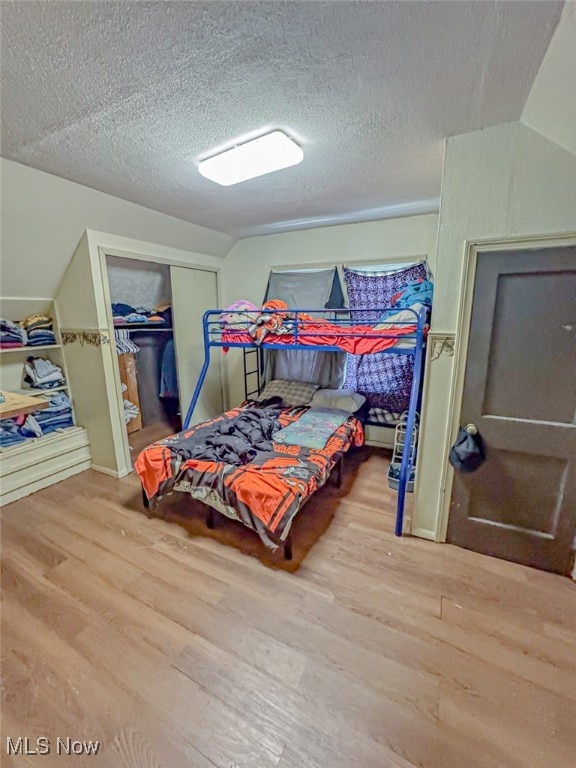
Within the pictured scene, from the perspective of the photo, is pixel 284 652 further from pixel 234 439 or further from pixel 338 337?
pixel 338 337

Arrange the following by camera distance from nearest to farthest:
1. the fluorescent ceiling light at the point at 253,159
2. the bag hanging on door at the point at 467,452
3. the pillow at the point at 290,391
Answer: the fluorescent ceiling light at the point at 253,159 < the bag hanging on door at the point at 467,452 < the pillow at the point at 290,391

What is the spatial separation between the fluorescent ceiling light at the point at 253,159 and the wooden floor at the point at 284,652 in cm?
231

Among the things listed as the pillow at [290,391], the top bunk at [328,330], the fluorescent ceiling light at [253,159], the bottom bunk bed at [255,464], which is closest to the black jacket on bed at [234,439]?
the bottom bunk bed at [255,464]

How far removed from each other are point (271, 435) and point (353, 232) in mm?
2247

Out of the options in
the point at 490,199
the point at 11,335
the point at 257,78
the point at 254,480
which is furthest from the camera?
the point at 11,335

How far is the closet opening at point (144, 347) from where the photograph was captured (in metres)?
3.47

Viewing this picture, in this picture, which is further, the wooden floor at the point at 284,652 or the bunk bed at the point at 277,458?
the bunk bed at the point at 277,458

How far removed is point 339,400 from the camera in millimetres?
3229

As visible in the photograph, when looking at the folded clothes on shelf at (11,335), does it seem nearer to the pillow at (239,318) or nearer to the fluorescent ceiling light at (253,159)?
the pillow at (239,318)

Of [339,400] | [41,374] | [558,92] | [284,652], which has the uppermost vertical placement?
[558,92]

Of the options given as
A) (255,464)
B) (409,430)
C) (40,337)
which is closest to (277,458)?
(255,464)

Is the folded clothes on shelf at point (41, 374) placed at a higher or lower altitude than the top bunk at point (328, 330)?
lower

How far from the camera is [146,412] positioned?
4.27 metres

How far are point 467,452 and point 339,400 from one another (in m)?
1.52
